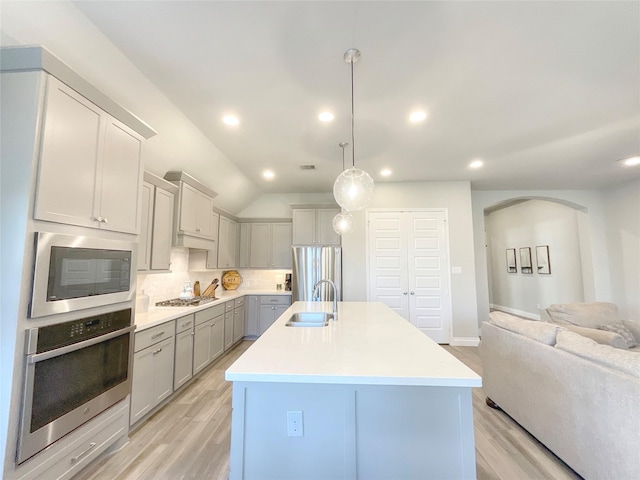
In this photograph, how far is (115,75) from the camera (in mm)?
1867

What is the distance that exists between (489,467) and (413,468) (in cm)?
107

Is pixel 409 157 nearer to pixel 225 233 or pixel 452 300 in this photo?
pixel 452 300

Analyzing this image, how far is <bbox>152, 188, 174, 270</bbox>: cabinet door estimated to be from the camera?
2.71 meters

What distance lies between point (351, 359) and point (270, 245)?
13.5ft

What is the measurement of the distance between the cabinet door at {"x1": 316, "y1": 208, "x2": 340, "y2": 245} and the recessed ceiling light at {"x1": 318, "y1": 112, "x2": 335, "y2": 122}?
2400 mm

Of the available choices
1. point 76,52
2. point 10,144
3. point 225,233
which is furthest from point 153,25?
point 225,233

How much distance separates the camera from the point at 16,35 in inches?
54.3

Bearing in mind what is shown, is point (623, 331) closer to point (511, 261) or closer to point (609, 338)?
point (609, 338)

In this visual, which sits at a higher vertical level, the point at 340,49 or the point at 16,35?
the point at 340,49

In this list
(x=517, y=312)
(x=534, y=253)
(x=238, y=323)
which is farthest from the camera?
(x=517, y=312)

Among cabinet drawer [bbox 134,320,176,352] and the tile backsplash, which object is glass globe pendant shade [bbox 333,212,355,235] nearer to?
cabinet drawer [bbox 134,320,176,352]

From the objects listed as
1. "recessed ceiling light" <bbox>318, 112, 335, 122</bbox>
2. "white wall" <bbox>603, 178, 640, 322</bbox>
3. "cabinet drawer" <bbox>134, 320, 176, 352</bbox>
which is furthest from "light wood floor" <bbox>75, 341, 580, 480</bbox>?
"white wall" <bbox>603, 178, 640, 322</bbox>

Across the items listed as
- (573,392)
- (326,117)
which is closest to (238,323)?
(326,117)

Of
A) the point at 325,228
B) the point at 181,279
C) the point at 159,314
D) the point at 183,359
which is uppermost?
the point at 325,228
